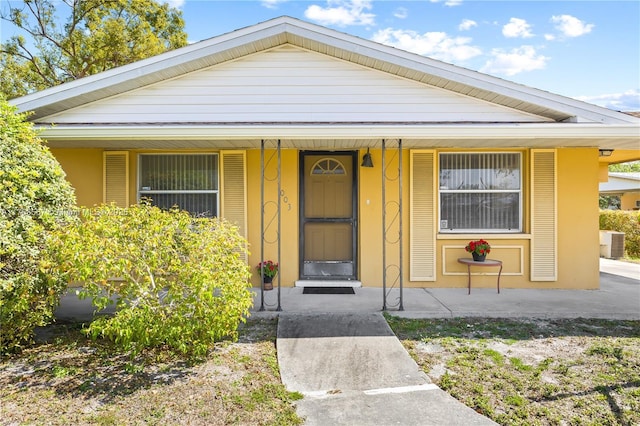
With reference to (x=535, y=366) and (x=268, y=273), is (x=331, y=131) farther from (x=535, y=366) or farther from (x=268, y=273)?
(x=535, y=366)

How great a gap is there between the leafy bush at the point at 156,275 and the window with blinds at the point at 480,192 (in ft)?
14.5

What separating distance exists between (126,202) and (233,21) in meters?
5.76

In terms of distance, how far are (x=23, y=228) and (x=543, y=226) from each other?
7.51 m

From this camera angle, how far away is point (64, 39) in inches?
678

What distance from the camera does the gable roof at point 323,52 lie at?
6141 millimetres

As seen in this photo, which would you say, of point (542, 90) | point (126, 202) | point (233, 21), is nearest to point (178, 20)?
point (233, 21)

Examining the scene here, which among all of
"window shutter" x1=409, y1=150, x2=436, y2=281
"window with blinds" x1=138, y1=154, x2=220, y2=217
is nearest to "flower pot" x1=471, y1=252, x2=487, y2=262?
"window shutter" x1=409, y1=150, x2=436, y2=281

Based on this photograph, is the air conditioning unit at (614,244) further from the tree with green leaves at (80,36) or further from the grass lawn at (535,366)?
the tree with green leaves at (80,36)

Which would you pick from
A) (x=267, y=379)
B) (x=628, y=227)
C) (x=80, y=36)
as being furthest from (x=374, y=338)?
(x=80, y=36)

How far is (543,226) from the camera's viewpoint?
6809 mm

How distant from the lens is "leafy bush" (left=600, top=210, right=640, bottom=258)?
12.3 meters

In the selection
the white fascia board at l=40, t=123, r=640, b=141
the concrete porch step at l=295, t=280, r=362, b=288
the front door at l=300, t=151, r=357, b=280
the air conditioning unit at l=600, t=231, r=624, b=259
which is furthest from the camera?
the air conditioning unit at l=600, t=231, r=624, b=259

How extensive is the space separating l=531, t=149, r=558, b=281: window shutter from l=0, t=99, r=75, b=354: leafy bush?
7.09 metres

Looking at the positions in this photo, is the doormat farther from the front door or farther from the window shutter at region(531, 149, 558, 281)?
the window shutter at region(531, 149, 558, 281)
